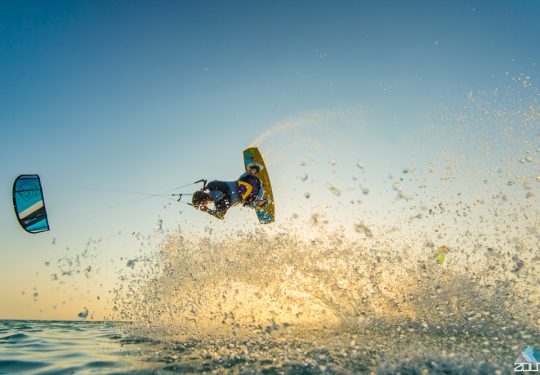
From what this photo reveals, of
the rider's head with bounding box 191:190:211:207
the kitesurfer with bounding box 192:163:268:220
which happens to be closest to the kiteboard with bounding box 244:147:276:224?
the kitesurfer with bounding box 192:163:268:220

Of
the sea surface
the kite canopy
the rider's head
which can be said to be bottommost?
the sea surface

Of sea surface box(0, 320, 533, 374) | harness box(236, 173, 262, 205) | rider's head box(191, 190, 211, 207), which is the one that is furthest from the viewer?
harness box(236, 173, 262, 205)

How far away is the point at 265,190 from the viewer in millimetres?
13883

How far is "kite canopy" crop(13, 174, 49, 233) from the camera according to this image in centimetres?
930

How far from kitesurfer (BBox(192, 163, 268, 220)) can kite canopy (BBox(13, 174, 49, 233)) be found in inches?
175

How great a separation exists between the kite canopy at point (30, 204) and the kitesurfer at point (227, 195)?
444 cm

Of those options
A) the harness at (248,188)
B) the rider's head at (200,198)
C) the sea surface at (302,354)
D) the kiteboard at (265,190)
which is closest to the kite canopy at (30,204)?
the sea surface at (302,354)

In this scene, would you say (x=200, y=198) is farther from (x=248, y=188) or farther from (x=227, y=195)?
(x=248, y=188)

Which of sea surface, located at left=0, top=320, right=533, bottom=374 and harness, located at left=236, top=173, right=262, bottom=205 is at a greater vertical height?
harness, located at left=236, top=173, right=262, bottom=205

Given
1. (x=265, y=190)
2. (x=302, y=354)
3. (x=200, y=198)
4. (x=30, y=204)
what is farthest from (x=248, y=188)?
(x=302, y=354)

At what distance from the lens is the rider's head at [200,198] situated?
32.4ft

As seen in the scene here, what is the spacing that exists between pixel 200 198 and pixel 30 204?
4.82m

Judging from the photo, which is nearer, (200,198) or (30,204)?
(30,204)

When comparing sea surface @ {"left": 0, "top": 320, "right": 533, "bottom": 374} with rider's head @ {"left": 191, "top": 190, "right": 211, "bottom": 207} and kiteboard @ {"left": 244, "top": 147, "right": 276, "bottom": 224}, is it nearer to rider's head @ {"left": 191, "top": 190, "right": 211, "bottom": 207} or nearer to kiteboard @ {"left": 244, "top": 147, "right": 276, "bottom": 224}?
rider's head @ {"left": 191, "top": 190, "right": 211, "bottom": 207}
